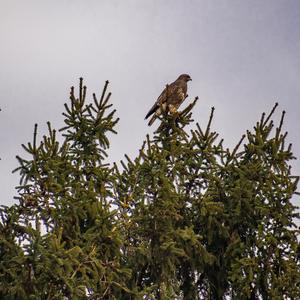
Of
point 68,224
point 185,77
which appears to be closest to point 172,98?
point 185,77

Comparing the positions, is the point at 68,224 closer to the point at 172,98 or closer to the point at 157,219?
the point at 157,219

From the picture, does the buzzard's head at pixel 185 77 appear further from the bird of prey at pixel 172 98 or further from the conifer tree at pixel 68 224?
the conifer tree at pixel 68 224

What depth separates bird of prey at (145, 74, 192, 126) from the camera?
1294 cm

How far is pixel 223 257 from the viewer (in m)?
11.5

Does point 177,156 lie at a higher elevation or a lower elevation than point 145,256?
higher

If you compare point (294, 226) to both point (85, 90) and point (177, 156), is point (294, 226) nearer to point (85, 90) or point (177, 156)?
point (177, 156)

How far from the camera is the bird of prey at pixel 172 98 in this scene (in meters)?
12.9

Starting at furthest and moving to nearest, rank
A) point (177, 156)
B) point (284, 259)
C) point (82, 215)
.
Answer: point (177, 156) → point (284, 259) → point (82, 215)

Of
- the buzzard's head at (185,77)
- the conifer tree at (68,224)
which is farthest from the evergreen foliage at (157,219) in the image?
the buzzard's head at (185,77)

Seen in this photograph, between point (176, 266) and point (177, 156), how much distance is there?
1.82 m

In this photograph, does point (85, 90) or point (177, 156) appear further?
point (177, 156)

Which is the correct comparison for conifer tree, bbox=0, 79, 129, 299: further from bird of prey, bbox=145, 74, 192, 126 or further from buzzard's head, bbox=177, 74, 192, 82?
buzzard's head, bbox=177, 74, 192, 82

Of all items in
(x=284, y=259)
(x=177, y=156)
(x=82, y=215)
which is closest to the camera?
(x=82, y=215)

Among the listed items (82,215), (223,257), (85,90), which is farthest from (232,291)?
(85,90)
